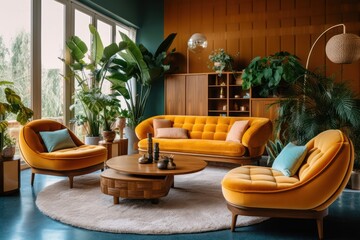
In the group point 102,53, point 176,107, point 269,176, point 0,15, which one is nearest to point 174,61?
point 176,107

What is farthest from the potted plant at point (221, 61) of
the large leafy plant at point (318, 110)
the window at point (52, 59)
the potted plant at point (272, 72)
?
the window at point (52, 59)

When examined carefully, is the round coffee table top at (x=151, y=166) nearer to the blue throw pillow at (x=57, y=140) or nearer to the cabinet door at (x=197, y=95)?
the blue throw pillow at (x=57, y=140)

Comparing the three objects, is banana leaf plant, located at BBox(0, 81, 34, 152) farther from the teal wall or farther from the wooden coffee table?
the teal wall

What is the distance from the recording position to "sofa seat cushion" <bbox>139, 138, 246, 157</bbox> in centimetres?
523

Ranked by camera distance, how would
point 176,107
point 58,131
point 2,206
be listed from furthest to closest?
point 176,107 < point 58,131 < point 2,206

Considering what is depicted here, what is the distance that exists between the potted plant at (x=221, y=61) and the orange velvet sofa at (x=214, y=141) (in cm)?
169

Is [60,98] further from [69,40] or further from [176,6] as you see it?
[176,6]

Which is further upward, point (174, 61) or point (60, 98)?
point (174, 61)

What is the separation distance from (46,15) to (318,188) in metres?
5.37

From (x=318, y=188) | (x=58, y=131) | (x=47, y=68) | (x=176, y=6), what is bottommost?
(x=318, y=188)

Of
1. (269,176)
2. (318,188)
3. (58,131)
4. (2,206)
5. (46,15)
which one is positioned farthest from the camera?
(46,15)

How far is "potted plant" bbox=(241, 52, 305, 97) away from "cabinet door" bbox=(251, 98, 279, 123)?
147mm

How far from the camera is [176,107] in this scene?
8.12m

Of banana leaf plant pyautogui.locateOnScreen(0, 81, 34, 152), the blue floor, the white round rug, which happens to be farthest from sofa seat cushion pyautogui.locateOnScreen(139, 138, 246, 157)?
banana leaf plant pyautogui.locateOnScreen(0, 81, 34, 152)
